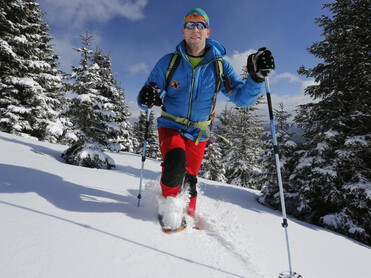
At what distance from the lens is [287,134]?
10523 millimetres

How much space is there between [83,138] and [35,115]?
7.81 metres

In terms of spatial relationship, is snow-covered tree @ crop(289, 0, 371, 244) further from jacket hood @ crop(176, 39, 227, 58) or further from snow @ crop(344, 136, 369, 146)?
jacket hood @ crop(176, 39, 227, 58)

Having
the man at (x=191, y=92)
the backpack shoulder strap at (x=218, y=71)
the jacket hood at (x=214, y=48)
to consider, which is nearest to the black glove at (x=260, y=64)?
the man at (x=191, y=92)

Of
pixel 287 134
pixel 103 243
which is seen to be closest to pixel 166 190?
pixel 103 243

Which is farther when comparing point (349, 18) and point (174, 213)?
point (349, 18)

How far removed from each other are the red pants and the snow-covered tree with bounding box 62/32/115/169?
6.54 metres

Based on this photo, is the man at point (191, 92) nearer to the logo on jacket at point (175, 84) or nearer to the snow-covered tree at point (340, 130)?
the logo on jacket at point (175, 84)

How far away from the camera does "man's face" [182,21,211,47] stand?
3.05 meters

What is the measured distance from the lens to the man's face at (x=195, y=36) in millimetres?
3055

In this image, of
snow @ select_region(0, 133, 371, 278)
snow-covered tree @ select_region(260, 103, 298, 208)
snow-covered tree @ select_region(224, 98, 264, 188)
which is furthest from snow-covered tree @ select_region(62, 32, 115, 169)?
snow-covered tree @ select_region(224, 98, 264, 188)

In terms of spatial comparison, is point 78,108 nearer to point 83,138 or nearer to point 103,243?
point 83,138

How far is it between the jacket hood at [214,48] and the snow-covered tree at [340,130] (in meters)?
6.76

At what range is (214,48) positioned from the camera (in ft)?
10.6

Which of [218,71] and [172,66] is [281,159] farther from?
[172,66]
